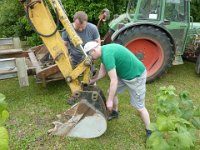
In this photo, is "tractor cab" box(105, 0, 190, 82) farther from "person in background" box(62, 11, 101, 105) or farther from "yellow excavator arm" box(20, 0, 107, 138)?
"yellow excavator arm" box(20, 0, 107, 138)

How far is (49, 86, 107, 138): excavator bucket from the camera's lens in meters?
3.74

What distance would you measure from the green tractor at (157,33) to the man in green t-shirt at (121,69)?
188 cm

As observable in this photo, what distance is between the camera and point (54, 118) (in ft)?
14.6

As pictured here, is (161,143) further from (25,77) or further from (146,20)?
(146,20)

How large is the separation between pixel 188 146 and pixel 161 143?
19cm

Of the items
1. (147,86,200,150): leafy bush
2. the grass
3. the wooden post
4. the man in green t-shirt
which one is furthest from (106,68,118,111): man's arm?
the wooden post

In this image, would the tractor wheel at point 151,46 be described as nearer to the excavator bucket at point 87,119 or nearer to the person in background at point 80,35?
the person in background at point 80,35

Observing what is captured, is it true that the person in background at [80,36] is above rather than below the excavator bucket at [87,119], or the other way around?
above

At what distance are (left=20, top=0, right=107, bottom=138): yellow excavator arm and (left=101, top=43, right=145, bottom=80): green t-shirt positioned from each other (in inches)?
17.1

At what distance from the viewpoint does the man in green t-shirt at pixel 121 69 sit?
3406 millimetres

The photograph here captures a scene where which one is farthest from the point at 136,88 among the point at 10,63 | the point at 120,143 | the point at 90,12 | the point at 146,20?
the point at 90,12

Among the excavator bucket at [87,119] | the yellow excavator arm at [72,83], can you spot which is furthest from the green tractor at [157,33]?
the excavator bucket at [87,119]

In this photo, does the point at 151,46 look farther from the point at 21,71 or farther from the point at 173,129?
the point at 173,129

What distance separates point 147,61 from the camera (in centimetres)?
596
